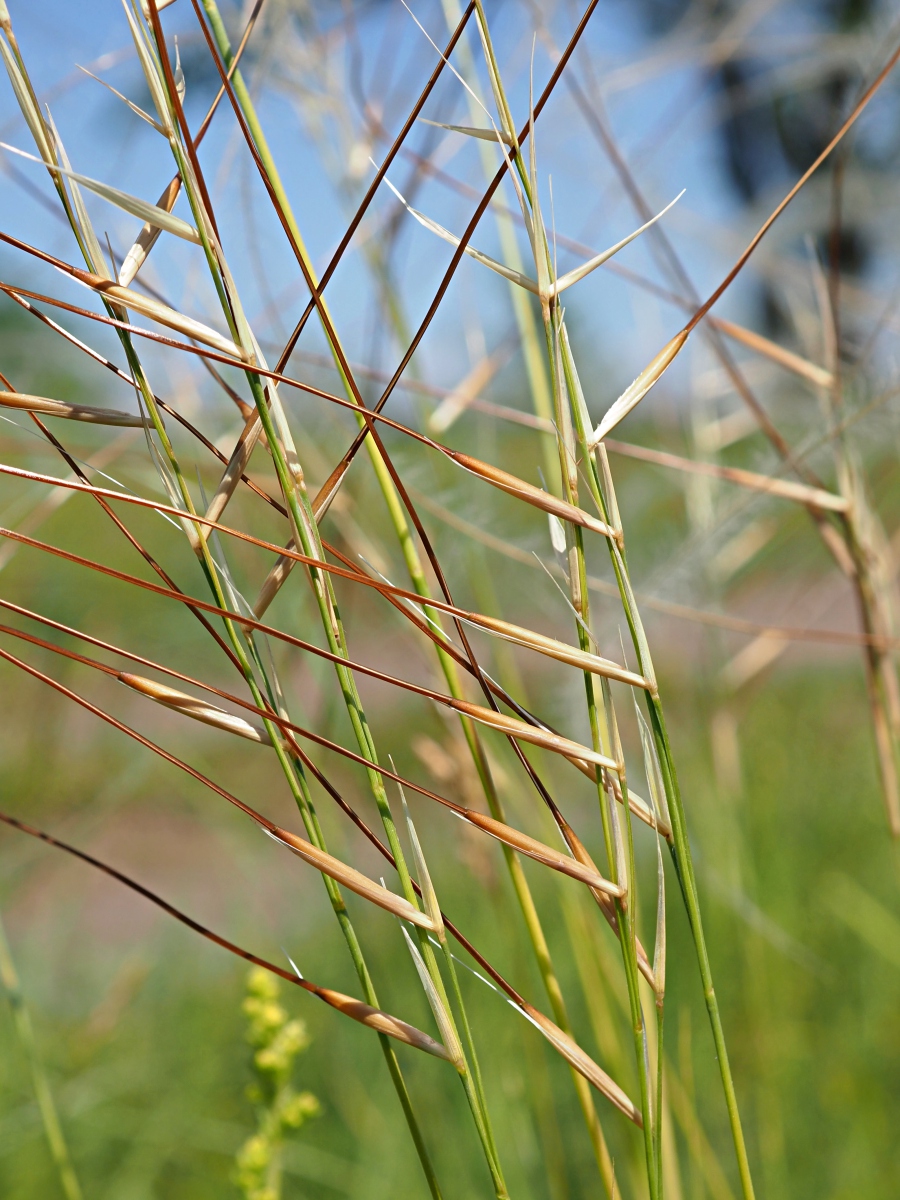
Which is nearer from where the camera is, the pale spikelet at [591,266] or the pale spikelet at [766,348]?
the pale spikelet at [591,266]

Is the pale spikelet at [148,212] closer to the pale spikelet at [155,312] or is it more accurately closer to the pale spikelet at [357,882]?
the pale spikelet at [155,312]

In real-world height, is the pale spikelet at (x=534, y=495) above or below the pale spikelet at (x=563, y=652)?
above

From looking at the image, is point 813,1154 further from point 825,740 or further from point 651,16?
point 651,16

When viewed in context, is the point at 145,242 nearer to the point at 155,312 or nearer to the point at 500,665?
the point at 155,312

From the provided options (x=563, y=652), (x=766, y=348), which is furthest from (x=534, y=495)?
(x=766, y=348)

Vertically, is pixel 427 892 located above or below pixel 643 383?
below

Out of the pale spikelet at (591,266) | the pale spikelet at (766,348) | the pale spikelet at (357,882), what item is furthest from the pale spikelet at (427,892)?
the pale spikelet at (766,348)
